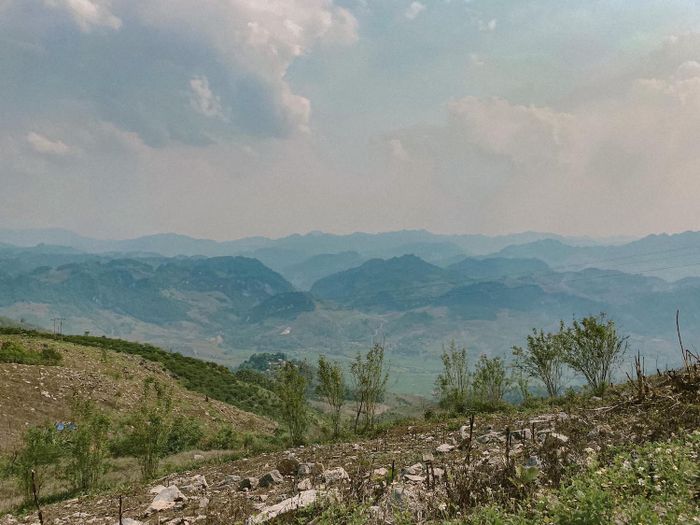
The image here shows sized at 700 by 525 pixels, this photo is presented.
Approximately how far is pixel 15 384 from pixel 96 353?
601 inches

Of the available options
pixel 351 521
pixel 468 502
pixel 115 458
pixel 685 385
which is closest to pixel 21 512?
pixel 115 458

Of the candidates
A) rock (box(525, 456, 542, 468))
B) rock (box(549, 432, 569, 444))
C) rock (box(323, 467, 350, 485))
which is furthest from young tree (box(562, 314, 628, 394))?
rock (box(323, 467, 350, 485))

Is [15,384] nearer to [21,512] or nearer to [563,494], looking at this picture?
[21,512]

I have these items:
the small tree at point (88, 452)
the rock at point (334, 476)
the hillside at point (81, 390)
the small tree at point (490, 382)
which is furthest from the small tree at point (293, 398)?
the small tree at point (490, 382)

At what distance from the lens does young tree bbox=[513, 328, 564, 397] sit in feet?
116

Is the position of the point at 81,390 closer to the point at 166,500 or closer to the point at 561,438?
the point at 166,500

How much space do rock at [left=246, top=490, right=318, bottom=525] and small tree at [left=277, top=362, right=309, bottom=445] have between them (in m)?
15.6

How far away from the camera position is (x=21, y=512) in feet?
49.5

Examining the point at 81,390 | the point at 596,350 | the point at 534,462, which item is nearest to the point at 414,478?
the point at 534,462

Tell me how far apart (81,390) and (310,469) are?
103 ft

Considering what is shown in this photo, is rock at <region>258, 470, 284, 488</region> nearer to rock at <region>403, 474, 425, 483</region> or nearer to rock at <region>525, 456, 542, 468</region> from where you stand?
rock at <region>403, 474, 425, 483</region>

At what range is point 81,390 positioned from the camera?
36.1 m

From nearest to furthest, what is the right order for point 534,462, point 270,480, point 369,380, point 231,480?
1. point 534,462
2. point 270,480
3. point 231,480
4. point 369,380

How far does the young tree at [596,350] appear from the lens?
98.7ft
